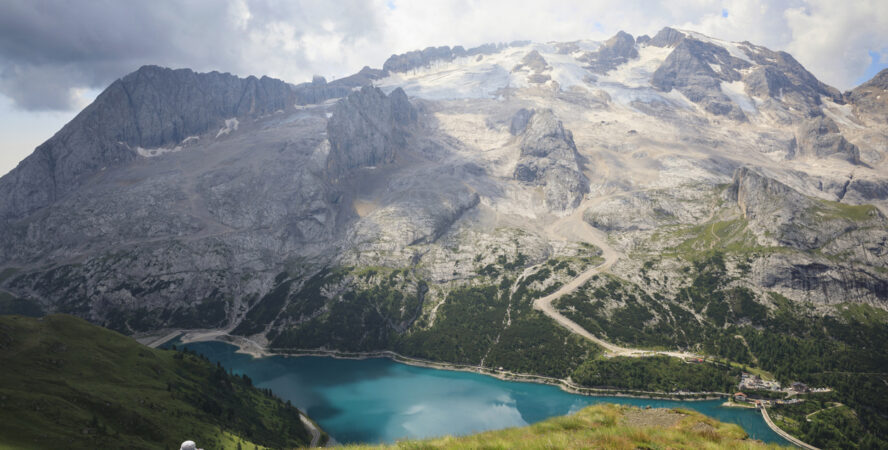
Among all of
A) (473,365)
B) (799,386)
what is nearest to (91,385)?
(473,365)

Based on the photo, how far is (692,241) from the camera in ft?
637

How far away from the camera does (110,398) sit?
48.3 m

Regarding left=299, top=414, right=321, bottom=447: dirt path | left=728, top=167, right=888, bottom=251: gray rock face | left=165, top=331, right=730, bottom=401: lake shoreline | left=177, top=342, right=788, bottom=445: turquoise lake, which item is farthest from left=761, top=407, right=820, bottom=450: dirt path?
left=299, top=414, right=321, bottom=447: dirt path

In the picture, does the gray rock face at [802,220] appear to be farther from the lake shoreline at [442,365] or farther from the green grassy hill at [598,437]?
the green grassy hill at [598,437]

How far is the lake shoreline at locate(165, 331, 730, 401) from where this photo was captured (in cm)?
11738

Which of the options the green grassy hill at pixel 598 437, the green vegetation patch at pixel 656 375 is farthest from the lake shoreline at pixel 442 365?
the green grassy hill at pixel 598 437

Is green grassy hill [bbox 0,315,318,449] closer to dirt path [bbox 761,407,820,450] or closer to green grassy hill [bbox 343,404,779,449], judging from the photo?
green grassy hill [bbox 343,404,779,449]

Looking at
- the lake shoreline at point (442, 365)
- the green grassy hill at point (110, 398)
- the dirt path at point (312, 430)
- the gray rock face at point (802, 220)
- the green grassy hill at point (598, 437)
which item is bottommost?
the dirt path at point (312, 430)

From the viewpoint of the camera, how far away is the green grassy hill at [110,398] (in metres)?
33.2

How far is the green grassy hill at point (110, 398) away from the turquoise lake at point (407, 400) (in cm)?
2095

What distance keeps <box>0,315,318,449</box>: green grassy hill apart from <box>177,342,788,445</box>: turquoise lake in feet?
68.7

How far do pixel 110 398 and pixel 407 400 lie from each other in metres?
84.9

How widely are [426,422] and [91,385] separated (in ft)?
245

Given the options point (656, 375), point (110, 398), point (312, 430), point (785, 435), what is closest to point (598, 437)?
point (110, 398)
